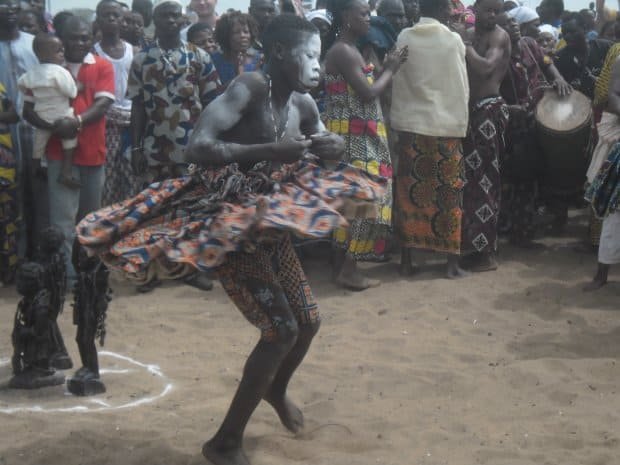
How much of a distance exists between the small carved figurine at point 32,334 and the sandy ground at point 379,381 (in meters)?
0.09

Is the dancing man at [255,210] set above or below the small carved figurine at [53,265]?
above

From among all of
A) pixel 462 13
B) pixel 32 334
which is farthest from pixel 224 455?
pixel 462 13

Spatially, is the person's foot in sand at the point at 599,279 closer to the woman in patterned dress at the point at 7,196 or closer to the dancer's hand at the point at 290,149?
the dancer's hand at the point at 290,149

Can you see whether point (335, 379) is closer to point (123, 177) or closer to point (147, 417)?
point (147, 417)

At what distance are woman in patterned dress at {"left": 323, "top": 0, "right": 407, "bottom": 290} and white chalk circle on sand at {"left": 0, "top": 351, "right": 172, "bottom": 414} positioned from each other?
85.3 inches

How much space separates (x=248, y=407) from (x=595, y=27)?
34.0 ft

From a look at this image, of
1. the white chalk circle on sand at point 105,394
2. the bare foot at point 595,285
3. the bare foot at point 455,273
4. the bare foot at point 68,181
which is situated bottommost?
the bare foot at point 455,273

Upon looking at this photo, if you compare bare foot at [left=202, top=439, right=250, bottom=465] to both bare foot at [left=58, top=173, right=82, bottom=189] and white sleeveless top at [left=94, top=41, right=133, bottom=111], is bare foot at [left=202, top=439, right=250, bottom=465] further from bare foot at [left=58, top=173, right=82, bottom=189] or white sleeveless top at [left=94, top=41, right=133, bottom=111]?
white sleeveless top at [left=94, top=41, right=133, bottom=111]

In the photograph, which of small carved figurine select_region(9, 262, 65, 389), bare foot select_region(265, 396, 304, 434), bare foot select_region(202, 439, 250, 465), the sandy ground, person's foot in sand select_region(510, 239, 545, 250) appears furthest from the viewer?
person's foot in sand select_region(510, 239, 545, 250)

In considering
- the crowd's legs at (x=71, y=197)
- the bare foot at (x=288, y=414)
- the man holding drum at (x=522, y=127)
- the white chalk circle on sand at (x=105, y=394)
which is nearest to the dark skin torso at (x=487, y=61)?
the man holding drum at (x=522, y=127)

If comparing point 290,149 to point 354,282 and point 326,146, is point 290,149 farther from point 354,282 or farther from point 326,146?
point 354,282

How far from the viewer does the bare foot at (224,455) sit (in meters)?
3.80

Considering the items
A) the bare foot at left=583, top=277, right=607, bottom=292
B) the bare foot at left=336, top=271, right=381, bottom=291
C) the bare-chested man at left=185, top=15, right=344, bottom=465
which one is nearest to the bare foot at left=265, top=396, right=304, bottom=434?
the bare-chested man at left=185, top=15, right=344, bottom=465

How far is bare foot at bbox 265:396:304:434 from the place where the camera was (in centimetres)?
419
